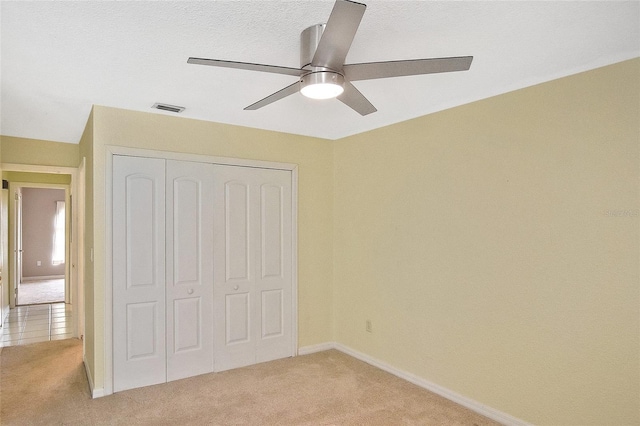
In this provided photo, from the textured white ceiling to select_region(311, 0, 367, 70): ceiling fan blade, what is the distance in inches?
9.7

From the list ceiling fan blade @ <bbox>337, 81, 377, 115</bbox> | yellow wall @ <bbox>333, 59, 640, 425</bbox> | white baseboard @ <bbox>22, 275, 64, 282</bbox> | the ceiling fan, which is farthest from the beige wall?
white baseboard @ <bbox>22, 275, 64, 282</bbox>

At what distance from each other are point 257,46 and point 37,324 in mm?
5645

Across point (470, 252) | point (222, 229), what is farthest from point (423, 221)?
point (222, 229)

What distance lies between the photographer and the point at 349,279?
4.36 metres

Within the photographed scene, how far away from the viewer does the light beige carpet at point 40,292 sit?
24.2ft

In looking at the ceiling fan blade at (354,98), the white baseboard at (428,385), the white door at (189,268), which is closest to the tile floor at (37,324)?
the white door at (189,268)

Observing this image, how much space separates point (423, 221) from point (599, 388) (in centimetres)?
168

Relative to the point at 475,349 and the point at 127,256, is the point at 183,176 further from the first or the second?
the point at 475,349

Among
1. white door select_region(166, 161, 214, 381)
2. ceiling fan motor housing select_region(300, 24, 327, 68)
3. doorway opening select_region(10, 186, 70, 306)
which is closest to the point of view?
ceiling fan motor housing select_region(300, 24, 327, 68)

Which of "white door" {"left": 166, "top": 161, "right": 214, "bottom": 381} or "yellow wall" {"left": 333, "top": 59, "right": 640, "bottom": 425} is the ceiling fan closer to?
"yellow wall" {"left": 333, "top": 59, "right": 640, "bottom": 425}

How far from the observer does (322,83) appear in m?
1.83

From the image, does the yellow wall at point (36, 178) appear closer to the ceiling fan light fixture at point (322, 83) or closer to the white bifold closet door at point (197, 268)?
the white bifold closet door at point (197, 268)

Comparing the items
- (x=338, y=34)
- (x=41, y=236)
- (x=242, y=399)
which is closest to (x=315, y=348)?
(x=242, y=399)

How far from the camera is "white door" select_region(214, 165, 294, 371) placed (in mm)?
3838
